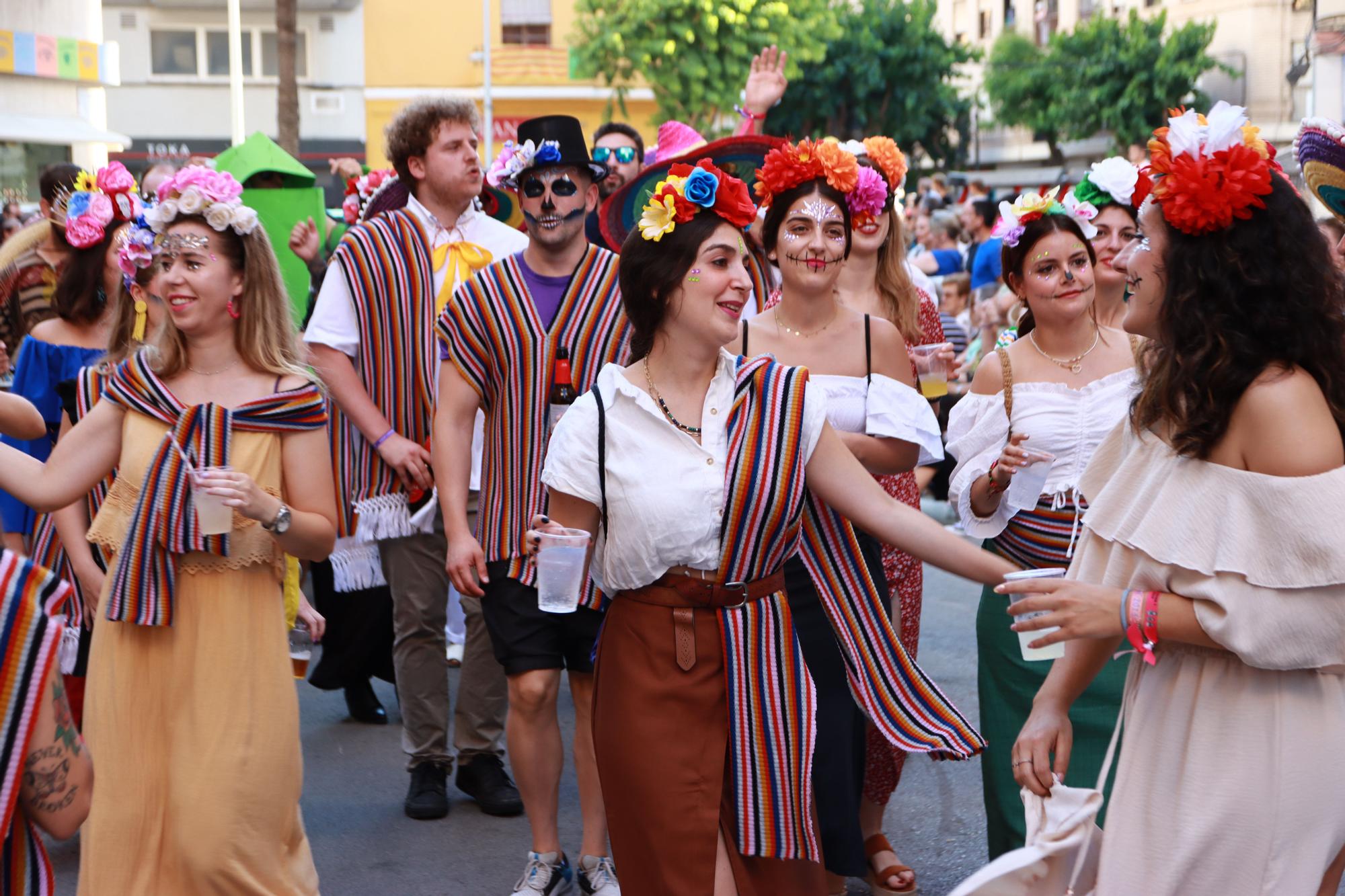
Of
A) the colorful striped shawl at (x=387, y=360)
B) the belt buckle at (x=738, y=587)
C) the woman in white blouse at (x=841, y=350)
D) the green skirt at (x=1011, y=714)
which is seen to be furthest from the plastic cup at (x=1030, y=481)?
the colorful striped shawl at (x=387, y=360)

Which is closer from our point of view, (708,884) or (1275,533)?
(1275,533)

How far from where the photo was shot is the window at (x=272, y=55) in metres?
Answer: 40.8

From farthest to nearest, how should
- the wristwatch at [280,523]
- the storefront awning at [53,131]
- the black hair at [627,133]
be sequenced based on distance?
the storefront awning at [53,131], the black hair at [627,133], the wristwatch at [280,523]


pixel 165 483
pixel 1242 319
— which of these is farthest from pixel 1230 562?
pixel 165 483

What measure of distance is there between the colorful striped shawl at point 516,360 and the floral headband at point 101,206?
1380 mm

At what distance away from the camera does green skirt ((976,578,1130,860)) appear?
175 inches

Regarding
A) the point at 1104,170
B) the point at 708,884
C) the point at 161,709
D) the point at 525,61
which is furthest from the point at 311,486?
the point at 525,61

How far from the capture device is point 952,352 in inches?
203

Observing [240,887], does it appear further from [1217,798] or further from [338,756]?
[338,756]

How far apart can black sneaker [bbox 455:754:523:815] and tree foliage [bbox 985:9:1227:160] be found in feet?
131

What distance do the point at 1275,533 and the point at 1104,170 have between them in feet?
8.25

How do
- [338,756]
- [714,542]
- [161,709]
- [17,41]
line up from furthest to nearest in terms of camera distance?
[17,41] < [338,756] < [161,709] < [714,542]

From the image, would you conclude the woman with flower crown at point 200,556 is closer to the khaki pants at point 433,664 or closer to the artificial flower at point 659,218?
the artificial flower at point 659,218

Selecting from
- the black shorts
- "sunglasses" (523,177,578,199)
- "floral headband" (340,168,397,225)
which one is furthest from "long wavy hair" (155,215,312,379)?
"floral headband" (340,168,397,225)
